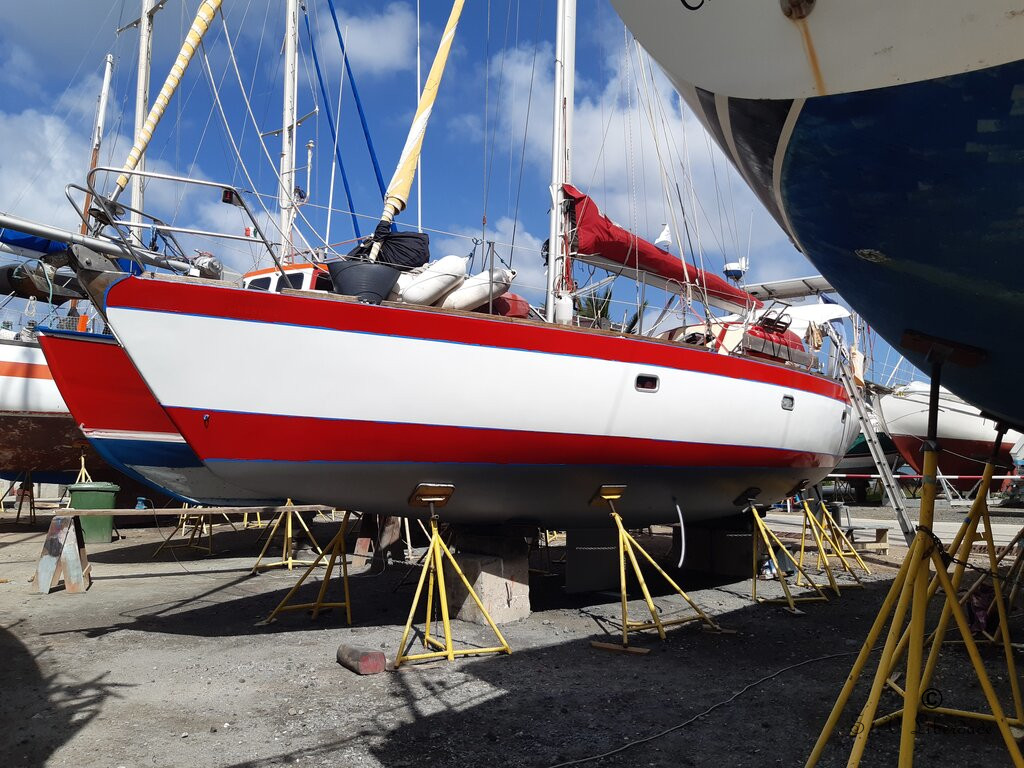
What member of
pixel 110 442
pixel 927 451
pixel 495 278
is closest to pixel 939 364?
pixel 927 451

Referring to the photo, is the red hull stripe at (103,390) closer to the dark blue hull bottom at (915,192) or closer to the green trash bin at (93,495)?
the green trash bin at (93,495)

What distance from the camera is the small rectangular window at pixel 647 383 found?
5.60 meters

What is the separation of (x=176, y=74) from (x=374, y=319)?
5.92 meters

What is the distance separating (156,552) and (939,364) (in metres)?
10.2

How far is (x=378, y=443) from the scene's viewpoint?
4891 millimetres

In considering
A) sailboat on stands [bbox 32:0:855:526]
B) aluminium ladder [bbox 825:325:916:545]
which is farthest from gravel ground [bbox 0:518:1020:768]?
sailboat on stands [bbox 32:0:855:526]

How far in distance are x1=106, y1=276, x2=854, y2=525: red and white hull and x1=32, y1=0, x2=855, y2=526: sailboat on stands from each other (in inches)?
0.4

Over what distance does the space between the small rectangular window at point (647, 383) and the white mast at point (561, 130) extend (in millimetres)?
2656

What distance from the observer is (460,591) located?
20.1ft

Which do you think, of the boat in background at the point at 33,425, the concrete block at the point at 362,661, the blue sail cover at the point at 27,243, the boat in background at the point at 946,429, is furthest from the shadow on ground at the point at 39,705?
the boat in background at the point at 946,429

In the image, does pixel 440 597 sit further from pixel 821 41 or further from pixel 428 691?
pixel 821 41

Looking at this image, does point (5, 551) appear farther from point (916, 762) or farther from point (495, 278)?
point (916, 762)

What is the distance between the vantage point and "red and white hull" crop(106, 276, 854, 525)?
4.64 meters

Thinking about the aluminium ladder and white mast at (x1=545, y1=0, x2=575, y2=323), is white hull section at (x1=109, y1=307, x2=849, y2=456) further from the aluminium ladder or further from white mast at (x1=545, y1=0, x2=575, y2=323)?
white mast at (x1=545, y1=0, x2=575, y2=323)
